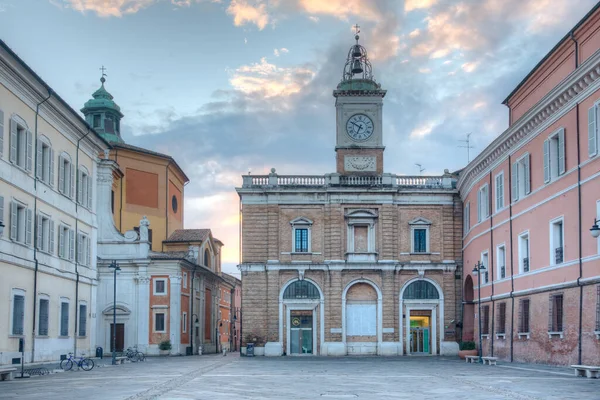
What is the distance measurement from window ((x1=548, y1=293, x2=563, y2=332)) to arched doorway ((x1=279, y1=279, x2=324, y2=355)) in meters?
22.8

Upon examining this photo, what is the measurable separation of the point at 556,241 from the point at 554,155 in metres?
3.63

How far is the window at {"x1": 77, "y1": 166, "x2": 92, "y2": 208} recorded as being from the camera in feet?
141

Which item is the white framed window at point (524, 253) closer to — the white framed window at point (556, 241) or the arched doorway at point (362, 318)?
the white framed window at point (556, 241)

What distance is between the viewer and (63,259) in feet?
130

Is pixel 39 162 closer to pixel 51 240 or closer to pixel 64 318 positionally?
pixel 51 240

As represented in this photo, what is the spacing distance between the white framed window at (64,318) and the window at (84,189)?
5.42 m

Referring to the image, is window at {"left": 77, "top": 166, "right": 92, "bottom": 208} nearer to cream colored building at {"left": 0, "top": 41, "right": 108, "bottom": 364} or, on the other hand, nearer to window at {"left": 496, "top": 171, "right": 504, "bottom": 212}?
cream colored building at {"left": 0, "top": 41, "right": 108, "bottom": 364}

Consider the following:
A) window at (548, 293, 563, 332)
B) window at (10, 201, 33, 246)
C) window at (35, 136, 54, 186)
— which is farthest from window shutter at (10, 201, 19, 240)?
window at (548, 293, 563, 332)

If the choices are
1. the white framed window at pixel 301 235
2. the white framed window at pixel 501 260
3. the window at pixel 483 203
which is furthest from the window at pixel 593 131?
the white framed window at pixel 301 235

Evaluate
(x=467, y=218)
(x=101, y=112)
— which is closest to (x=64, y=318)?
(x=467, y=218)

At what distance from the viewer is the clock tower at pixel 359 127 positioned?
5906cm

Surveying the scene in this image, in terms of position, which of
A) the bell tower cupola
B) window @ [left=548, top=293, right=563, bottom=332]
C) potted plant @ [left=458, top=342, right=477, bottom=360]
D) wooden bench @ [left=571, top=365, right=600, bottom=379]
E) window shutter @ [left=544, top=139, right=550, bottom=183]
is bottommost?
potted plant @ [left=458, top=342, right=477, bottom=360]

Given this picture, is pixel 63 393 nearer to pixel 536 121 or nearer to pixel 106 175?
pixel 536 121

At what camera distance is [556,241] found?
3575cm
